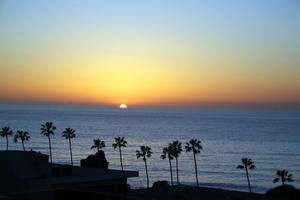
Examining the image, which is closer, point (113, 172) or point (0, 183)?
point (0, 183)

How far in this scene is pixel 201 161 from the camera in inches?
3942

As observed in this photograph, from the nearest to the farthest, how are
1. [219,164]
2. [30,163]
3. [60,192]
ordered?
[60,192] → [30,163] → [219,164]

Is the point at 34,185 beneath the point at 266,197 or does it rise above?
above

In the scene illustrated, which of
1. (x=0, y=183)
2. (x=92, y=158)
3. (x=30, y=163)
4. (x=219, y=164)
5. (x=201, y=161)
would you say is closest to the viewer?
(x=0, y=183)

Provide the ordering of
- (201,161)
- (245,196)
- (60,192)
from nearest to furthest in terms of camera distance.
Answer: (60,192)
(245,196)
(201,161)

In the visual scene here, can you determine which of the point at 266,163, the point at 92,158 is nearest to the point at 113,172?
the point at 92,158

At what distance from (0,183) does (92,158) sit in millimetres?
35330

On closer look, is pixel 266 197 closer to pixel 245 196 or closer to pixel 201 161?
pixel 245 196

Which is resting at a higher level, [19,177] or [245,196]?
[19,177]

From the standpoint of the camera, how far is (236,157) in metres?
105

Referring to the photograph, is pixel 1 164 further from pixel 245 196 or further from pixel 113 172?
pixel 245 196

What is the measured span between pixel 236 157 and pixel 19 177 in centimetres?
9110

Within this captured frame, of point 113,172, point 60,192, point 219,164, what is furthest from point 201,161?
Answer: point 60,192

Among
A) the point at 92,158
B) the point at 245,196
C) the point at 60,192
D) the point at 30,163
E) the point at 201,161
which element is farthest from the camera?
the point at 201,161
